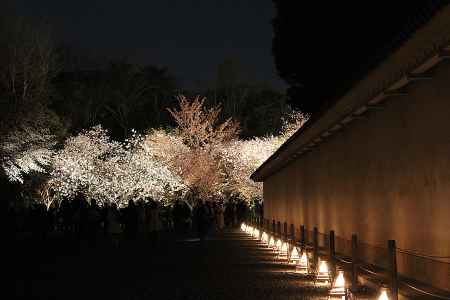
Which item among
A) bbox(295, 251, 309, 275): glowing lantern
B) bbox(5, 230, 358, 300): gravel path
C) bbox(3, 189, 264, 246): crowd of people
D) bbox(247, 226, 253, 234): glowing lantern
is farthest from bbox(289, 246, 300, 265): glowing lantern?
bbox(247, 226, 253, 234): glowing lantern

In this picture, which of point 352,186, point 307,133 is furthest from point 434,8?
point 307,133

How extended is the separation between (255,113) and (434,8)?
210 ft

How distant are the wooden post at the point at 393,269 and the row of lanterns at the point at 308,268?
105 mm

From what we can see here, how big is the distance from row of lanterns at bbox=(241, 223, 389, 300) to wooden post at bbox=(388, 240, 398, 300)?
11cm

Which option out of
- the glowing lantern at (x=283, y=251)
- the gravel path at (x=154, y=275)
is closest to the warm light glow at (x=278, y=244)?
the gravel path at (x=154, y=275)

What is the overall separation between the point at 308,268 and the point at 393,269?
7.88 m

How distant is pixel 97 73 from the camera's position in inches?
2549

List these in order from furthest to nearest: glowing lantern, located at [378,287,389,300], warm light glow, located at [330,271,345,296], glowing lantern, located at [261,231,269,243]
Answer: glowing lantern, located at [261,231,269,243] < warm light glow, located at [330,271,345,296] < glowing lantern, located at [378,287,389,300]

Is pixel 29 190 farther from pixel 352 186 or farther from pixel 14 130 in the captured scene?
pixel 352 186

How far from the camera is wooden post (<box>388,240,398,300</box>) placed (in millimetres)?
8766

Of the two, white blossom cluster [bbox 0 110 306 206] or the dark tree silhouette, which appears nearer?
the dark tree silhouette

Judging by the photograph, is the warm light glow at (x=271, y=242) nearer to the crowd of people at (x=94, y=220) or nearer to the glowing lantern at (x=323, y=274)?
the crowd of people at (x=94, y=220)

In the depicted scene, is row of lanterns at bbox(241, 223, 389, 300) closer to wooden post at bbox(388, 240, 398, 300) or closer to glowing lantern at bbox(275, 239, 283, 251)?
glowing lantern at bbox(275, 239, 283, 251)

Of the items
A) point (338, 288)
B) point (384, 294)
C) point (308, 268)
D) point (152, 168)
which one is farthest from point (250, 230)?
point (384, 294)
